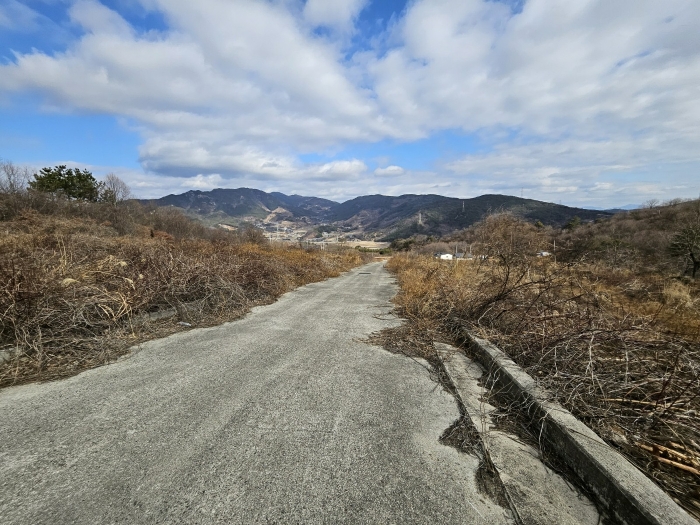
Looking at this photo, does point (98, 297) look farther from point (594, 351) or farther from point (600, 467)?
point (594, 351)

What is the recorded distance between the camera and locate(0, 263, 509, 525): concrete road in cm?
162

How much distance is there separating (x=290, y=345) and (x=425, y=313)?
2.70 metres

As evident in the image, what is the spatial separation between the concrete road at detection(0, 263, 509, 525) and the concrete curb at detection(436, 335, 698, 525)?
605 millimetres

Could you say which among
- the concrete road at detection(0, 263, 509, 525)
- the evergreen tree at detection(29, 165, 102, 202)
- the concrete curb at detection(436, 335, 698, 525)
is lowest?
the concrete road at detection(0, 263, 509, 525)

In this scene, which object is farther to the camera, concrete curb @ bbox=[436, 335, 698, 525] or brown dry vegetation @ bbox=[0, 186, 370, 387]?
brown dry vegetation @ bbox=[0, 186, 370, 387]

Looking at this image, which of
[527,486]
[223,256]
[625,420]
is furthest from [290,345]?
[223,256]

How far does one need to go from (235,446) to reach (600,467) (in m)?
2.28

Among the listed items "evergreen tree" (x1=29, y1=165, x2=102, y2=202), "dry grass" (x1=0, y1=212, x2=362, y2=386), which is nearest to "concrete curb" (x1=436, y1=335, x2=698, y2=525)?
"dry grass" (x1=0, y1=212, x2=362, y2=386)

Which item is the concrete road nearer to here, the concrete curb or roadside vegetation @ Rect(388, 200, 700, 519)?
the concrete curb

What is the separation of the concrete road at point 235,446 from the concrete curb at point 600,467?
0.60 m

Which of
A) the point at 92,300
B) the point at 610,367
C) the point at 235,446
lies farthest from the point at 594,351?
the point at 92,300

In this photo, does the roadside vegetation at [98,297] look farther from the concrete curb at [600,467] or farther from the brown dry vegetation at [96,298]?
the concrete curb at [600,467]

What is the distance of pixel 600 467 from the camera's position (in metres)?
1.71

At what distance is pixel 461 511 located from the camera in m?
1.63
